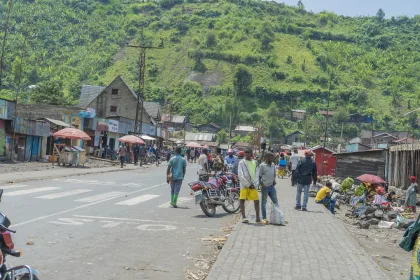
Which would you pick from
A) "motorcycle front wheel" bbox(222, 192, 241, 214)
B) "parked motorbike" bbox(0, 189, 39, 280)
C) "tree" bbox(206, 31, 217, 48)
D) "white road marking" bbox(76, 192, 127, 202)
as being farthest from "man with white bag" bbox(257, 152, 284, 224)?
"tree" bbox(206, 31, 217, 48)

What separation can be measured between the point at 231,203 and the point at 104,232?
17.7 ft

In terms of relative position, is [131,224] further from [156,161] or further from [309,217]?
[156,161]

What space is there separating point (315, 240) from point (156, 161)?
134 ft

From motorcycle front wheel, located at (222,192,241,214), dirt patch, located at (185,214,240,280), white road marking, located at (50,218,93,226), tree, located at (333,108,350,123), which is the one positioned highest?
tree, located at (333,108,350,123)

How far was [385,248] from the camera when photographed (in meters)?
13.0

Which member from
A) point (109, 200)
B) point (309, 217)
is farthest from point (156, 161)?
point (309, 217)

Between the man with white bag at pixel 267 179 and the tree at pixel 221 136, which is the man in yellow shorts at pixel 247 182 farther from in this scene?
the tree at pixel 221 136

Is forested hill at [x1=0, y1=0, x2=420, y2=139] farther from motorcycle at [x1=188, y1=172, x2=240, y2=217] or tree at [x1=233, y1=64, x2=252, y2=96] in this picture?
motorcycle at [x1=188, y1=172, x2=240, y2=217]

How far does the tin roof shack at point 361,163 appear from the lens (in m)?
38.9

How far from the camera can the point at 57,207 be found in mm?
14086

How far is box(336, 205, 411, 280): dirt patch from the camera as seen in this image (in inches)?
399

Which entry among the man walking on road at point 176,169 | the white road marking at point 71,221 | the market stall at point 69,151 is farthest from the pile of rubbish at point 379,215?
the market stall at point 69,151

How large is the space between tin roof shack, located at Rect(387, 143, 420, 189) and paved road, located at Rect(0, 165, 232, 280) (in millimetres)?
14281

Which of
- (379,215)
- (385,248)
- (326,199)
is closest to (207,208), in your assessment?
(385,248)
